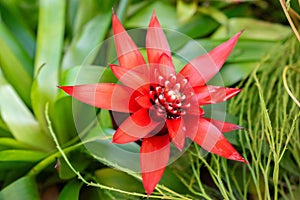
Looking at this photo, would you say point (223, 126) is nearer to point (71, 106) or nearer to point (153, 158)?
point (153, 158)

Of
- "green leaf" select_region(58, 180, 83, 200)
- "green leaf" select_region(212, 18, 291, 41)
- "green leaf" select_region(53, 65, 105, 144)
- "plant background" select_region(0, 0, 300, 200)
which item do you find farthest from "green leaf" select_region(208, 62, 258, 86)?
"green leaf" select_region(58, 180, 83, 200)

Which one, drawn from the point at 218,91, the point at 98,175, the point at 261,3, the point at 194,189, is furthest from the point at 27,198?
the point at 261,3

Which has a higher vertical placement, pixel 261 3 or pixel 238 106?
pixel 261 3

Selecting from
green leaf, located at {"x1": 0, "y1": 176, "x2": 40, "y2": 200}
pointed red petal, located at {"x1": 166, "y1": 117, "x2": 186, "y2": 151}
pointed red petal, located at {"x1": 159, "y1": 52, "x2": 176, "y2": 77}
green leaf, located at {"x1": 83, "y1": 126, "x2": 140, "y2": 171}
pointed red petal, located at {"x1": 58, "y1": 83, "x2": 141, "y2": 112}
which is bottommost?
green leaf, located at {"x1": 0, "y1": 176, "x2": 40, "y2": 200}

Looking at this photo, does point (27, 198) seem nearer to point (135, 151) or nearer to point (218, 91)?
point (135, 151)

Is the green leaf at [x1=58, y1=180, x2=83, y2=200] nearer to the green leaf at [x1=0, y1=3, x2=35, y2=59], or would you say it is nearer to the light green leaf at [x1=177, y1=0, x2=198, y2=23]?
the green leaf at [x1=0, y1=3, x2=35, y2=59]
